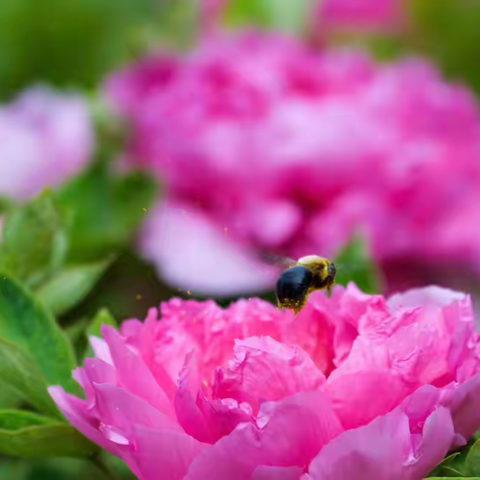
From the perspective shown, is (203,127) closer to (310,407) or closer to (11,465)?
(11,465)

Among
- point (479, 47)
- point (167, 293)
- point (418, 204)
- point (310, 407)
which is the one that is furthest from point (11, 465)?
point (479, 47)

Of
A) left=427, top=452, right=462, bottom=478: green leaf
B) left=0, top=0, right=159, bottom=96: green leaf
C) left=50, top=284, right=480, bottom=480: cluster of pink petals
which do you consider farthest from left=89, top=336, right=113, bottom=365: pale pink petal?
left=0, top=0, right=159, bottom=96: green leaf

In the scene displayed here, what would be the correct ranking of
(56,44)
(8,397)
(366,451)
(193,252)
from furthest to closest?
(56,44), (193,252), (8,397), (366,451)

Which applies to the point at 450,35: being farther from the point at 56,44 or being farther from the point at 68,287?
the point at 68,287

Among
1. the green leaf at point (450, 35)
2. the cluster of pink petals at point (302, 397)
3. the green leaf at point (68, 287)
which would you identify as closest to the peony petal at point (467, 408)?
the cluster of pink petals at point (302, 397)

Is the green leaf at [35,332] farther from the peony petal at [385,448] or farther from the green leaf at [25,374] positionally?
the peony petal at [385,448]

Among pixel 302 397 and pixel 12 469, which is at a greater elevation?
pixel 302 397

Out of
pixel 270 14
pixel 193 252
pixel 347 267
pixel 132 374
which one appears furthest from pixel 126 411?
pixel 270 14
